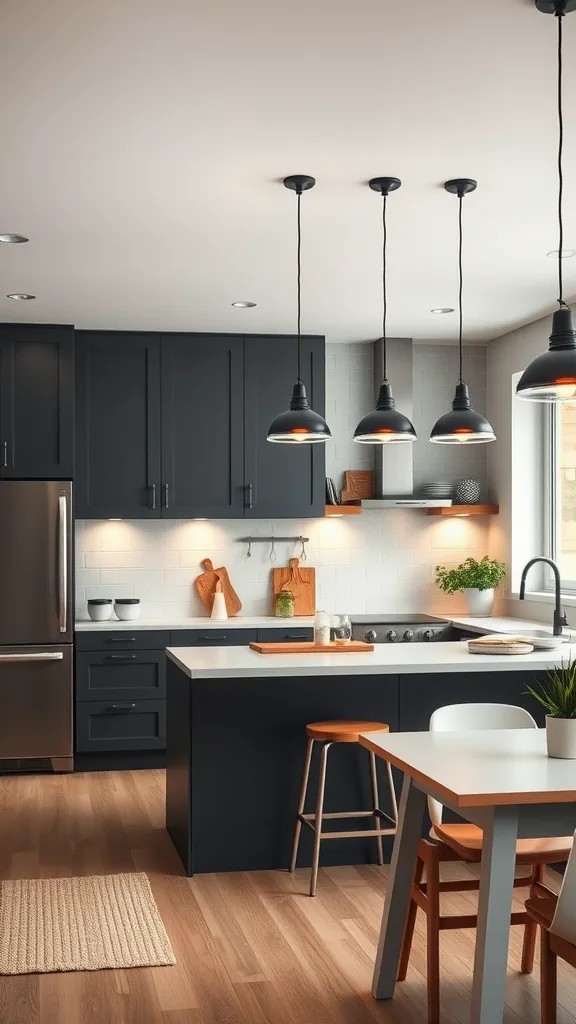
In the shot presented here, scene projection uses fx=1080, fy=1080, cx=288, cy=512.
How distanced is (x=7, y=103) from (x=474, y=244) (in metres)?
2.31

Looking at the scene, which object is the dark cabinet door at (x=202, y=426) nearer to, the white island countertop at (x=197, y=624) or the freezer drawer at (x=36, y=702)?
the white island countertop at (x=197, y=624)

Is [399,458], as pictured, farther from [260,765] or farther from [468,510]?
[260,765]

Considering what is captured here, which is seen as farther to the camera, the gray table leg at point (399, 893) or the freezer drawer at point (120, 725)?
the freezer drawer at point (120, 725)

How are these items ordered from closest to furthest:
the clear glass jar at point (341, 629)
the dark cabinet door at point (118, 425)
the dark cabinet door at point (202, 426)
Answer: the clear glass jar at point (341, 629) → the dark cabinet door at point (118, 425) → the dark cabinet door at point (202, 426)

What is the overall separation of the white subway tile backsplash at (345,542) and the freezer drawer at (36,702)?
771mm

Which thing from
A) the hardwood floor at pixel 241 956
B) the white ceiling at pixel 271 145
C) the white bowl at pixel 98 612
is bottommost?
the hardwood floor at pixel 241 956

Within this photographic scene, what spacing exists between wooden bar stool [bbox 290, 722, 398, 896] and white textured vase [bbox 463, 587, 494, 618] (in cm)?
262

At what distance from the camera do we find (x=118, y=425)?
6660 mm

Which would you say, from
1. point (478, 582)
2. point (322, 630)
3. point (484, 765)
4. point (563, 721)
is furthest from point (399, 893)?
point (478, 582)

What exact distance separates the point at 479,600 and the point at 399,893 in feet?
12.8

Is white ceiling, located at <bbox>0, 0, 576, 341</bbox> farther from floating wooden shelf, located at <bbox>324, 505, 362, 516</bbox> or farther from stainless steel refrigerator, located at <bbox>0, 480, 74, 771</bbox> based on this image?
floating wooden shelf, located at <bbox>324, 505, 362, 516</bbox>

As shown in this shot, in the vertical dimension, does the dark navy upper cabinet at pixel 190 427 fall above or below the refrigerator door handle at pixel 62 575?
above

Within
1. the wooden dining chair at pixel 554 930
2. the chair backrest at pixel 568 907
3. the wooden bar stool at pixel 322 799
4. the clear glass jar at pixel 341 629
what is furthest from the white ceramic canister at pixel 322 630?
the chair backrest at pixel 568 907

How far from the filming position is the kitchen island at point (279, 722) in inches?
173
